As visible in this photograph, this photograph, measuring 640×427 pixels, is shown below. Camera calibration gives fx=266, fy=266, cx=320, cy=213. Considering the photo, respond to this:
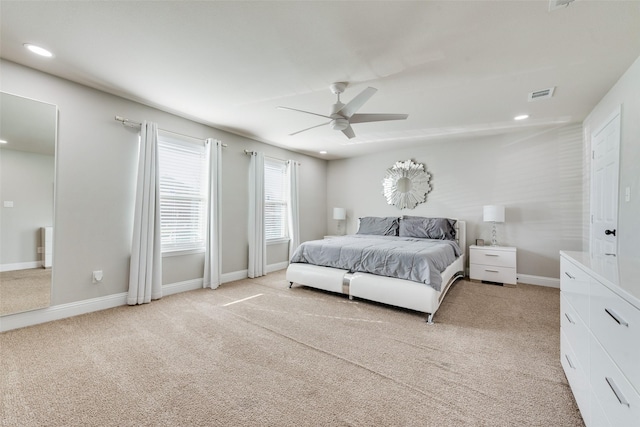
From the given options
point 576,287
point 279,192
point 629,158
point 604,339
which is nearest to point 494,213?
point 629,158

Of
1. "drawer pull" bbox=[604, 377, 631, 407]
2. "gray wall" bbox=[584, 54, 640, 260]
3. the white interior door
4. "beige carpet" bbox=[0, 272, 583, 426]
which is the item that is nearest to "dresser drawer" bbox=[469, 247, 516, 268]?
the white interior door

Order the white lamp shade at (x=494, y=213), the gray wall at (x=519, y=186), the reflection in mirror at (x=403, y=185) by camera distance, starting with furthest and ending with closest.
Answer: the reflection in mirror at (x=403, y=185) → the white lamp shade at (x=494, y=213) → the gray wall at (x=519, y=186)

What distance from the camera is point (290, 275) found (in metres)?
3.90

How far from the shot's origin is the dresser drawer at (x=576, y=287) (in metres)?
1.35

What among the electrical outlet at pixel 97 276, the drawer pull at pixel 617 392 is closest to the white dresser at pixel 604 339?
the drawer pull at pixel 617 392

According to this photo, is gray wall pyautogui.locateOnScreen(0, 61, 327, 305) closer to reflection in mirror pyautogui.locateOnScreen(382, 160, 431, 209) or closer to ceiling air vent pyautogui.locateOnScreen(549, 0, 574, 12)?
reflection in mirror pyautogui.locateOnScreen(382, 160, 431, 209)

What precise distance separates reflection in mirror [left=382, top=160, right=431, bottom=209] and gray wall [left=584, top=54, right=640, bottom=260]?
2.69 meters

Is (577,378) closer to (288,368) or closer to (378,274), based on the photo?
(288,368)

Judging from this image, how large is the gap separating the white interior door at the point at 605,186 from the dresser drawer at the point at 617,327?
1770mm

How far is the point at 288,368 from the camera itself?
75.4 inches

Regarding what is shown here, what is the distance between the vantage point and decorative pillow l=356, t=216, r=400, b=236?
4969 mm

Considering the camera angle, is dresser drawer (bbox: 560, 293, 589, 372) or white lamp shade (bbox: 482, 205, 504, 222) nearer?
dresser drawer (bbox: 560, 293, 589, 372)

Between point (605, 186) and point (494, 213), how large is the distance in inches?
52.5

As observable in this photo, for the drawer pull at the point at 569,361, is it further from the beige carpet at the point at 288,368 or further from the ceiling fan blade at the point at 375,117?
the ceiling fan blade at the point at 375,117
